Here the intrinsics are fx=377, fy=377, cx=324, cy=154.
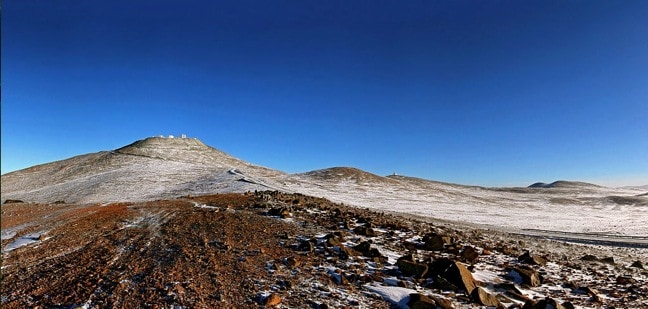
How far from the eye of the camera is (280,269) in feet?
43.7

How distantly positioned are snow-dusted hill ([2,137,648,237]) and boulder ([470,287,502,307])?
31.0 meters

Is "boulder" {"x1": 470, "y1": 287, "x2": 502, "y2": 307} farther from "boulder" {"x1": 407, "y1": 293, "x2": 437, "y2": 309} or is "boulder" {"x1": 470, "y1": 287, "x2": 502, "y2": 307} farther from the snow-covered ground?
the snow-covered ground

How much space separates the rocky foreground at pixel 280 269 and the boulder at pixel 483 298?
0.03 metres

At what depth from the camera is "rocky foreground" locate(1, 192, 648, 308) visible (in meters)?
11.2

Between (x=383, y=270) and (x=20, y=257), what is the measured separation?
14.7m

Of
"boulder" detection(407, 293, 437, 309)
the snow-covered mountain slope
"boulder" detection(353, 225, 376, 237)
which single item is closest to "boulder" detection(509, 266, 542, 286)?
"boulder" detection(407, 293, 437, 309)

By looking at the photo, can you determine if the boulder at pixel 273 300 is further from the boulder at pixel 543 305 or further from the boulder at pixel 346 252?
the boulder at pixel 543 305

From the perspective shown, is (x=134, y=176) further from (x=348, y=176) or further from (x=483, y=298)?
(x=483, y=298)

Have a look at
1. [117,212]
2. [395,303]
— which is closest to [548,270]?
[395,303]

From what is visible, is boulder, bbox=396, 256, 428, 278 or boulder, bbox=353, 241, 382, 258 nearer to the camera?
boulder, bbox=396, 256, 428, 278

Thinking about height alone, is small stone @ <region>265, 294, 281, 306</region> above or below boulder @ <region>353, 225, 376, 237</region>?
below

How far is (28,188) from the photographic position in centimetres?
5869

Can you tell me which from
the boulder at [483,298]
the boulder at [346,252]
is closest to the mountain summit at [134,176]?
the boulder at [346,252]

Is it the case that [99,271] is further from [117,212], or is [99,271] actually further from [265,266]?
[117,212]
